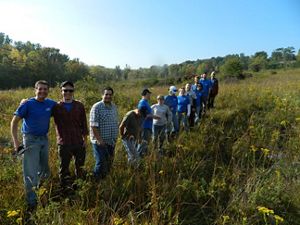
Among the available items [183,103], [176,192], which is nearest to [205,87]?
[183,103]

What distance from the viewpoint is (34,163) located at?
3.86 meters

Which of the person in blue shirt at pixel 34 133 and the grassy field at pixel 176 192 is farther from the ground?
the person in blue shirt at pixel 34 133

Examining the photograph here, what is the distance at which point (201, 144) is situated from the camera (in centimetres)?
617

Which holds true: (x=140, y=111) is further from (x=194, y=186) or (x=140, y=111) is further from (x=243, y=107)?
(x=243, y=107)

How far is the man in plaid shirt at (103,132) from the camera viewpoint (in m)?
4.48

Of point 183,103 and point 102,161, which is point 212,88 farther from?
point 102,161

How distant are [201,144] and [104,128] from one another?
2414mm

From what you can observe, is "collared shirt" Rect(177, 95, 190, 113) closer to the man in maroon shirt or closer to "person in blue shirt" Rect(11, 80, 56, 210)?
the man in maroon shirt

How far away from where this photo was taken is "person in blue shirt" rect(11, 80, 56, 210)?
3.81 m

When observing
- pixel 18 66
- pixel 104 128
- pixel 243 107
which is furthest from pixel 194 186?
pixel 18 66

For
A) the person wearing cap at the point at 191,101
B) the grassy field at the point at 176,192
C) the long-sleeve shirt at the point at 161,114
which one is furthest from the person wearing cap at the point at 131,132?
the person wearing cap at the point at 191,101

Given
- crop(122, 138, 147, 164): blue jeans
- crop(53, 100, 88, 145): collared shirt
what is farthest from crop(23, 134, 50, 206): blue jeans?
crop(122, 138, 147, 164): blue jeans

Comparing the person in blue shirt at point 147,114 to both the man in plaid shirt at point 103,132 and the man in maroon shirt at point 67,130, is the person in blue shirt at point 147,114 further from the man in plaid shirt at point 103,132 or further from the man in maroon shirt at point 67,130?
the man in maroon shirt at point 67,130

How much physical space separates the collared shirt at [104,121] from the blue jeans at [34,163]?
0.79 metres
